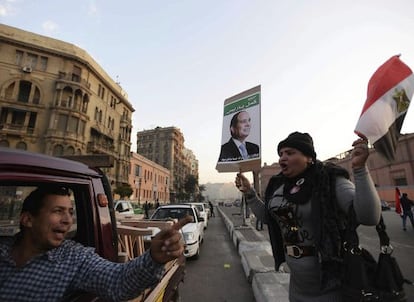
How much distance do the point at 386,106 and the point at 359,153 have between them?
32 cm

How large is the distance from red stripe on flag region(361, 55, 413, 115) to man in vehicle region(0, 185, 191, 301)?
4.46ft

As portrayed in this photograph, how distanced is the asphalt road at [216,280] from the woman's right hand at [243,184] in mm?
2800

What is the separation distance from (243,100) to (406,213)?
41.9ft

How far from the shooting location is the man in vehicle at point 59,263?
101 cm

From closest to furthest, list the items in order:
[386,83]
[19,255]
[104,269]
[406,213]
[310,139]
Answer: [104,269] → [19,255] → [386,83] → [310,139] → [406,213]

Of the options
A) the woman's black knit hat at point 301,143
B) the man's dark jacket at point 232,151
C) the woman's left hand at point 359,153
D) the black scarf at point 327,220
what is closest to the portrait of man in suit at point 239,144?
the man's dark jacket at point 232,151

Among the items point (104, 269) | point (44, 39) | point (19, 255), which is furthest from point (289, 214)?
point (44, 39)

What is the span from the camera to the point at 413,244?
28.1 ft

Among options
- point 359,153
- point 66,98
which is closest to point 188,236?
point 359,153

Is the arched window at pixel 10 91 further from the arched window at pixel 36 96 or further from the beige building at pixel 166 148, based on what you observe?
the beige building at pixel 166 148

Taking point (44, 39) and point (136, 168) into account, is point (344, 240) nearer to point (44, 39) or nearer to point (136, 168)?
point (44, 39)

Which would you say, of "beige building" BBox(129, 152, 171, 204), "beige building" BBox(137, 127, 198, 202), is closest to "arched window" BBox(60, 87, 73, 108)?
"beige building" BBox(129, 152, 171, 204)

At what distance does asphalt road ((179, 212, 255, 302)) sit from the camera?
4504 mm

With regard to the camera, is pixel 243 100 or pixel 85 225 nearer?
pixel 85 225
